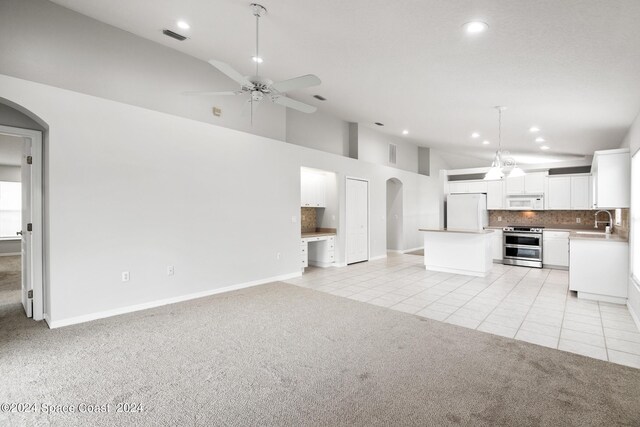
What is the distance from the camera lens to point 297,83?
9.58ft

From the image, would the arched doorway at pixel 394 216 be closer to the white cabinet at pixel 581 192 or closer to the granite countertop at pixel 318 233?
the granite countertop at pixel 318 233

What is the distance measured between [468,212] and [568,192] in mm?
2219

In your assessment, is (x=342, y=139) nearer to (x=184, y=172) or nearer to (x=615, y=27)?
(x=184, y=172)

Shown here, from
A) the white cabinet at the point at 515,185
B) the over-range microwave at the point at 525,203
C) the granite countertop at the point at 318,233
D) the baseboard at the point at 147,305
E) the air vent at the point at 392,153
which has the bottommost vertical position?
the baseboard at the point at 147,305

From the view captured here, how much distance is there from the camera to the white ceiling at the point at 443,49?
2885 mm

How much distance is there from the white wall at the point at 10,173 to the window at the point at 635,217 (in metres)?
14.0

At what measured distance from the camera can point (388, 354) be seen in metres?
2.85

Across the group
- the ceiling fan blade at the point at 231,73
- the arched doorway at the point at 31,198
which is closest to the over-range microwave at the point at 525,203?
the ceiling fan blade at the point at 231,73

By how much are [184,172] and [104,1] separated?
212cm

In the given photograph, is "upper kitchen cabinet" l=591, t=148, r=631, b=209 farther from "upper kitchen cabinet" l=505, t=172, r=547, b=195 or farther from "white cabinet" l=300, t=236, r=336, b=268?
"white cabinet" l=300, t=236, r=336, b=268

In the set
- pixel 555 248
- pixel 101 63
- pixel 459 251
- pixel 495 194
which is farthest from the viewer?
pixel 495 194

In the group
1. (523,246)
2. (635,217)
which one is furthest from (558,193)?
(635,217)

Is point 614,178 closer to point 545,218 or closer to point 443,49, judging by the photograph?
point 443,49

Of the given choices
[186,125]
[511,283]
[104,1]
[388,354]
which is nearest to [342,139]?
[186,125]
